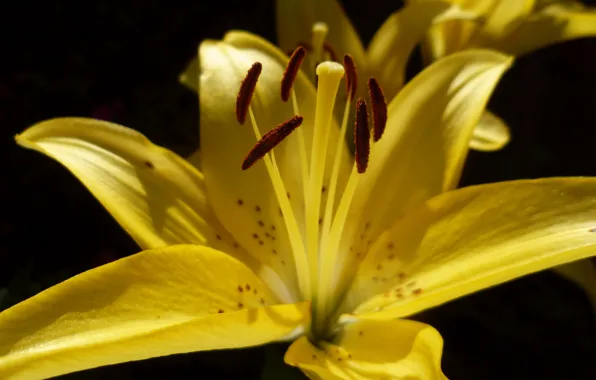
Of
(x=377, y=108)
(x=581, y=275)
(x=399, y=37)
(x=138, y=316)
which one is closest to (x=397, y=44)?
(x=399, y=37)

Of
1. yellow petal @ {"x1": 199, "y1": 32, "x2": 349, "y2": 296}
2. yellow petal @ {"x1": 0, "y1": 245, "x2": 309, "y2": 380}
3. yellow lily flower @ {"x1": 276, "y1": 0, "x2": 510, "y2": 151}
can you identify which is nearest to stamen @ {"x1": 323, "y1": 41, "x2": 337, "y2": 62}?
yellow lily flower @ {"x1": 276, "y1": 0, "x2": 510, "y2": 151}

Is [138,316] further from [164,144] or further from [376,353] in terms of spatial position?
[164,144]

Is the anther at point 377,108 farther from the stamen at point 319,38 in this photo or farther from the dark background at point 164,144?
the dark background at point 164,144

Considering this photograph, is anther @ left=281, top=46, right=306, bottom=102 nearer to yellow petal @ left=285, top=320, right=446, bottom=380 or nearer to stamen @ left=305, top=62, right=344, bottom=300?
stamen @ left=305, top=62, right=344, bottom=300

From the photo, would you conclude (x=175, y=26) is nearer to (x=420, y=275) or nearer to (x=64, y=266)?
(x=64, y=266)

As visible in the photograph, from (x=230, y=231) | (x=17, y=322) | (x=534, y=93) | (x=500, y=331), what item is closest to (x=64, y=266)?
(x=230, y=231)
